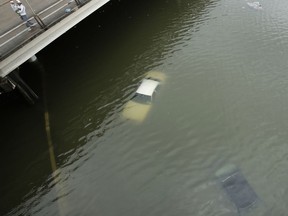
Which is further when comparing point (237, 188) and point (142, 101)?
point (142, 101)

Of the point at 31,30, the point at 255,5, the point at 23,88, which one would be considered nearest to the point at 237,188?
the point at 23,88

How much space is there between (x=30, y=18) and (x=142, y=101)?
7.28 meters

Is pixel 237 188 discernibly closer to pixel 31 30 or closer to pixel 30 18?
pixel 31 30

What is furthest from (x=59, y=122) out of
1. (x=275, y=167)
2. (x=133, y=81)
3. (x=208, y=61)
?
(x=275, y=167)

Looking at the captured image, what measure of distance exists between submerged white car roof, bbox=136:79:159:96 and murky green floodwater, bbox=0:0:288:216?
0.66 meters

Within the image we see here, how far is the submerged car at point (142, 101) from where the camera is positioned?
58.1ft

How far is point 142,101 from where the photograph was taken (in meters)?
18.3

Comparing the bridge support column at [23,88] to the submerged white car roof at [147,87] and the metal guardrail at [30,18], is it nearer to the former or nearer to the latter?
the metal guardrail at [30,18]

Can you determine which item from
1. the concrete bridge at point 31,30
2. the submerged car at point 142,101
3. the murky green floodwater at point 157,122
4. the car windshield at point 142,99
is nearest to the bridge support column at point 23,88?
the concrete bridge at point 31,30

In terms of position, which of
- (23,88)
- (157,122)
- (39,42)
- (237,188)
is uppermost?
(39,42)

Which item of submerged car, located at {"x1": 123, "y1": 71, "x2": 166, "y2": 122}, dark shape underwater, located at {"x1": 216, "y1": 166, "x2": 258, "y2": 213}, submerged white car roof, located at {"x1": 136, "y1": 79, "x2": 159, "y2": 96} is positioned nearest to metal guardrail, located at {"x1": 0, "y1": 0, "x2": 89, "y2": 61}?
submerged white car roof, located at {"x1": 136, "y1": 79, "x2": 159, "y2": 96}

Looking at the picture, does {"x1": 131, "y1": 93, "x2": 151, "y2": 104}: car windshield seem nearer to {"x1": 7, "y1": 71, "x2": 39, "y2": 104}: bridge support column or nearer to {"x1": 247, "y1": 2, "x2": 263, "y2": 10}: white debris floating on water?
{"x1": 7, "y1": 71, "x2": 39, "y2": 104}: bridge support column

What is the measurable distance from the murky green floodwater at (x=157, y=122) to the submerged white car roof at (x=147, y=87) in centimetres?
66

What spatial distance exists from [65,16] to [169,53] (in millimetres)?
7470
